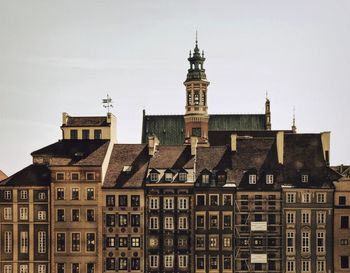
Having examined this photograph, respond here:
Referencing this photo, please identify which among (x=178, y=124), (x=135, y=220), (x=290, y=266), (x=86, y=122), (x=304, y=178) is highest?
(x=178, y=124)

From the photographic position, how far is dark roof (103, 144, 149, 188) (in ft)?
273

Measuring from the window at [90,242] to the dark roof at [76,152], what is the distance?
1000cm

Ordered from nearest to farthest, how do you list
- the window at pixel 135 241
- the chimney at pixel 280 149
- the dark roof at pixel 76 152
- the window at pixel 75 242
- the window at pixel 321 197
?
the window at pixel 321 197, the window at pixel 75 242, the window at pixel 135 241, the dark roof at pixel 76 152, the chimney at pixel 280 149

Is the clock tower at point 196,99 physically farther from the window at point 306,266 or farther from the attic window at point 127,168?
the window at point 306,266

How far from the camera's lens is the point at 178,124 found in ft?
427

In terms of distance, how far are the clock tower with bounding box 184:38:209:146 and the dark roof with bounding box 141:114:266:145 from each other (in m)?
6.01

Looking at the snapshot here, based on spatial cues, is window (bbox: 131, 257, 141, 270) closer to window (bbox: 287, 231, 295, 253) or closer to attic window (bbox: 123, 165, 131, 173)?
attic window (bbox: 123, 165, 131, 173)

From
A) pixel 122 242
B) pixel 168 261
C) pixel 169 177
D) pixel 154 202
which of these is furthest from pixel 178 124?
pixel 168 261

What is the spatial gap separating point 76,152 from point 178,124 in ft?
154

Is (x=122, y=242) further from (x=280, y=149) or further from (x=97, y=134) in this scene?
(x=280, y=149)

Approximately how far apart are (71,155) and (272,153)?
97.2ft

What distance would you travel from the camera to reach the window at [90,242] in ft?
269

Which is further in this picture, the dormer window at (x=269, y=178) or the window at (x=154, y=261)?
the dormer window at (x=269, y=178)

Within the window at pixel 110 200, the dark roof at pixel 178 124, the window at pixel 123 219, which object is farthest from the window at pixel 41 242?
the dark roof at pixel 178 124
